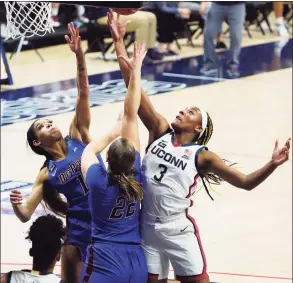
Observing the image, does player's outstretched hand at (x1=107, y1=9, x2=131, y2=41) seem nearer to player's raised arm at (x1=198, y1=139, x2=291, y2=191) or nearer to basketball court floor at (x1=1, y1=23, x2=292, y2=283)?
player's raised arm at (x1=198, y1=139, x2=291, y2=191)

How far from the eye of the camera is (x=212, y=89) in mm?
13539

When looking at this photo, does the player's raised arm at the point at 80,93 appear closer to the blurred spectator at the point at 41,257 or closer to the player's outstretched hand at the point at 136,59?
the player's outstretched hand at the point at 136,59

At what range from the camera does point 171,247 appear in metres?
5.18

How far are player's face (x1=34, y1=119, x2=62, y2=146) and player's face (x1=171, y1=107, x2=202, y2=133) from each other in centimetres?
79

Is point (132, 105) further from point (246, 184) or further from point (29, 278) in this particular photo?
point (29, 278)

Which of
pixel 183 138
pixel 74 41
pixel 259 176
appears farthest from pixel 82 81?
pixel 259 176

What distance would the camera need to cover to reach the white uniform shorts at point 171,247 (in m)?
5.16

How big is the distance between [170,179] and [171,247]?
391 millimetres

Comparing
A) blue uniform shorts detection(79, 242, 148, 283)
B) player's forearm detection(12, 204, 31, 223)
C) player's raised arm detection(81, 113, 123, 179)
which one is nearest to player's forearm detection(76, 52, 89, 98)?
player's raised arm detection(81, 113, 123, 179)

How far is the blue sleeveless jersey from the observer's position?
5559mm

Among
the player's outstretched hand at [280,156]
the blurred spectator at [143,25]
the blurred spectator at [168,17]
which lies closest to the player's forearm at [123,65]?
the player's outstretched hand at [280,156]

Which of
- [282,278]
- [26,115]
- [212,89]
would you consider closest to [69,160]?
[282,278]

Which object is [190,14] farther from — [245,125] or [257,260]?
[257,260]

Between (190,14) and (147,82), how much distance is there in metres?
2.52
